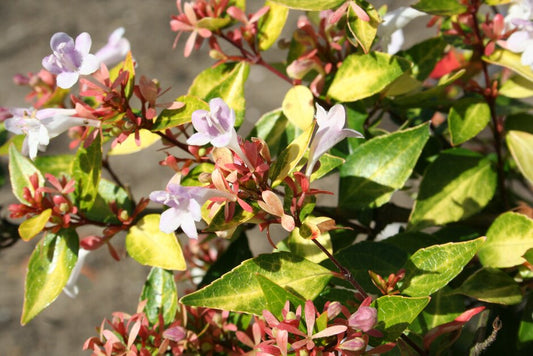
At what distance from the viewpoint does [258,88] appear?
11.5 feet

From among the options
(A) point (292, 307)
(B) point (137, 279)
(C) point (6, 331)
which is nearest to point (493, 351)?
(A) point (292, 307)

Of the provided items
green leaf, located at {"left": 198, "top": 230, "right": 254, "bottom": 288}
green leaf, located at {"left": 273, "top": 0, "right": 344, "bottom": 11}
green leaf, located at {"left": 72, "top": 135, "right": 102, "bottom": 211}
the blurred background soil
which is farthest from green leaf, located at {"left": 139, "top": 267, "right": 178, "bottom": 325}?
the blurred background soil

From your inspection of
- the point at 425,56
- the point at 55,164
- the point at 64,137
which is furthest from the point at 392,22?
the point at 64,137

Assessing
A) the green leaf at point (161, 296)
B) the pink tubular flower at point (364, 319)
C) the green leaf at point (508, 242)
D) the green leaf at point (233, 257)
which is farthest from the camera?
the green leaf at point (233, 257)

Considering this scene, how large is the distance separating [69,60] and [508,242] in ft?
2.59

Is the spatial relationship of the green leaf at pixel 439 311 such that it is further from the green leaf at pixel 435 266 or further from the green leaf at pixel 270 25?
the green leaf at pixel 270 25

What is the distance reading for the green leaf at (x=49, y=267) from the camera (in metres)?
0.99

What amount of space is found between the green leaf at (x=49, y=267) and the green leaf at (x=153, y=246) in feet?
0.35

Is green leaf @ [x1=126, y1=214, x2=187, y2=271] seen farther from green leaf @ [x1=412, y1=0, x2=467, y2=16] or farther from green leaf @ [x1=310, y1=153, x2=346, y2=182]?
green leaf @ [x1=412, y1=0, x2=467, y2=16]

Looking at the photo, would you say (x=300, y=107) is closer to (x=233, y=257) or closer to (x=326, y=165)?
(x=326, y=165)

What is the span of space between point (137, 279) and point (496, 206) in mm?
2134

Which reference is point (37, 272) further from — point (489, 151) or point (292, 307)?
point (489, 151)

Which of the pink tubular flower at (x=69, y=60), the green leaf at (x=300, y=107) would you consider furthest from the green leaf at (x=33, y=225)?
the green leaf at (x=300, y=107)

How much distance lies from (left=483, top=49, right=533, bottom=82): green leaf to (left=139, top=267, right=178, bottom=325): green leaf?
2.41 feet
